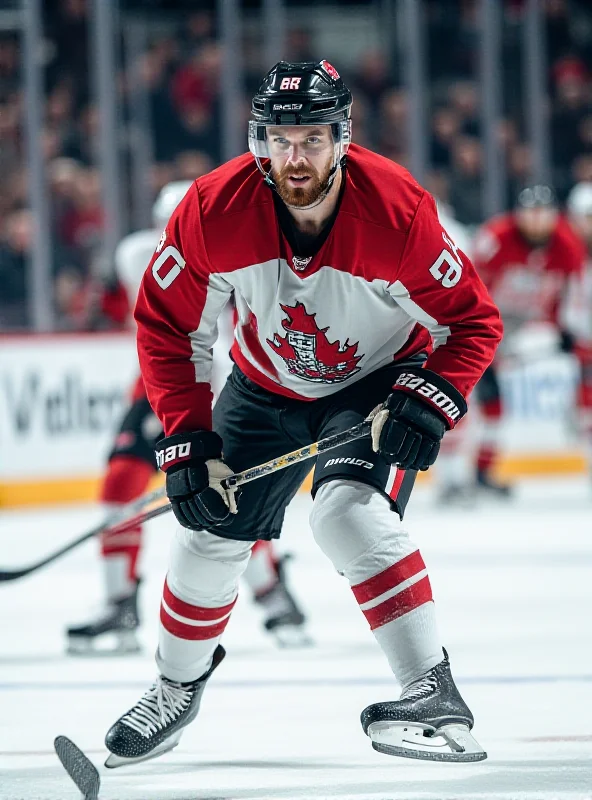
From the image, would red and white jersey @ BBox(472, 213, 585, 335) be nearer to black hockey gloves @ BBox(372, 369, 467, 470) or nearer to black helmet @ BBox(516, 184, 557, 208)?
black helmet @ BBox(516, 184, 557, 208)

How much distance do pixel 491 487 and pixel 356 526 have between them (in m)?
4.60

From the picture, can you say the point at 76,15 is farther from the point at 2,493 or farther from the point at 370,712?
the point at 370,712

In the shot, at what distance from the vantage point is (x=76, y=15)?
7035mm

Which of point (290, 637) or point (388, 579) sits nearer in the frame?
point (388, 579)

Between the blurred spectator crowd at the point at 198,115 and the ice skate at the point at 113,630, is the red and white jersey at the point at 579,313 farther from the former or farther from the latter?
the ice skate at the point at 113,630

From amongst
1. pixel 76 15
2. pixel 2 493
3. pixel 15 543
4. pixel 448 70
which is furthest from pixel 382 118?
pixel 15 543

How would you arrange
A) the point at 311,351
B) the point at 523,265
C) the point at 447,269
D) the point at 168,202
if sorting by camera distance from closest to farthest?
1. the point at 447,269
2. the point at 311,351
3. the point at 168,202
4. the point at 523,265

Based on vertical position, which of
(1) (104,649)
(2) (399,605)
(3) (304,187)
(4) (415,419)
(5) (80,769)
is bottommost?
(1) (104,649)

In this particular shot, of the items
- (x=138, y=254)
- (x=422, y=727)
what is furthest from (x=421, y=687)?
(x=138, y=254)

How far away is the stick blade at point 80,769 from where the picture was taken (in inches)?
86.4

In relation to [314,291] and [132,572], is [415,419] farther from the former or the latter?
[132,572]

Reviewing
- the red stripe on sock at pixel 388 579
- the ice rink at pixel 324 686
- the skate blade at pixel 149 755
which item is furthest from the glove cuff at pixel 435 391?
the skate blade at pixel 149 755

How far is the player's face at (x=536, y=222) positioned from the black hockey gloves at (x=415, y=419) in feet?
15.0

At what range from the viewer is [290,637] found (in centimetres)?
370
